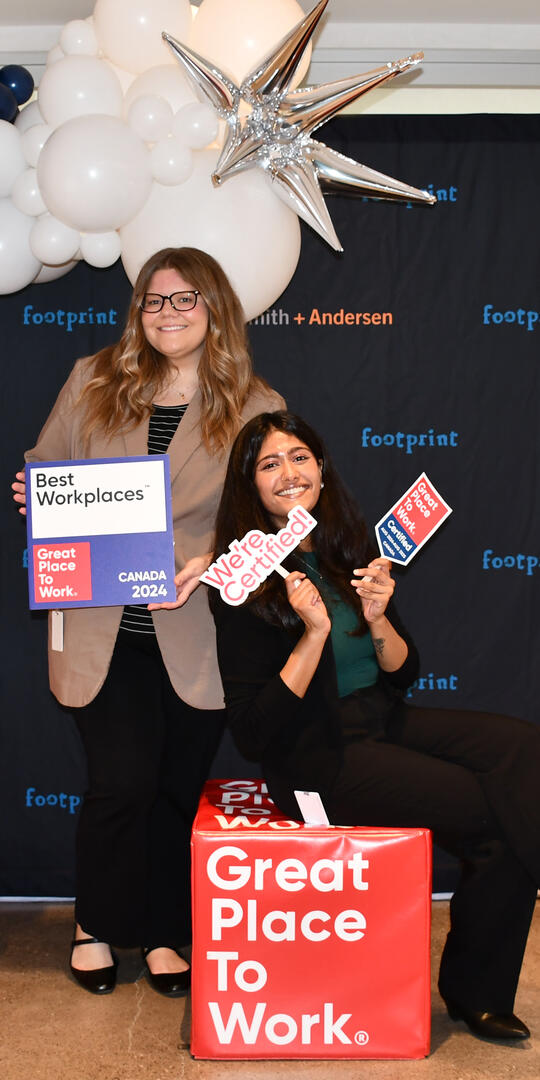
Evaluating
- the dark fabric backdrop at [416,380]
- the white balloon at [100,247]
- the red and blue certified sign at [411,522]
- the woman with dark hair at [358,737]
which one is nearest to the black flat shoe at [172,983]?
the woman with dark hair at [358,737]

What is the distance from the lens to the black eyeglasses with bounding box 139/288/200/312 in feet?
7.64

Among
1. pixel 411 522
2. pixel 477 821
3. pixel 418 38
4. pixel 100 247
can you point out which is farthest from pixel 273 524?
pixel 418 38

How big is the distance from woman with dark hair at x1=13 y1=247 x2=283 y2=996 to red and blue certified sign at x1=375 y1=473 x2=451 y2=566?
0.41 metres

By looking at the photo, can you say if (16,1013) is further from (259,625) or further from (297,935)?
(259,625)

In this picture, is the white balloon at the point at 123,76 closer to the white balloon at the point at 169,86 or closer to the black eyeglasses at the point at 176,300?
the white balloon at the point at 169,86

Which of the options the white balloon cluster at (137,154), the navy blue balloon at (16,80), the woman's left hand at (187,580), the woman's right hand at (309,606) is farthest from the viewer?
the navy blue balloon at (16,80)

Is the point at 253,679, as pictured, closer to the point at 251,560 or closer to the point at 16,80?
the point at 251,560

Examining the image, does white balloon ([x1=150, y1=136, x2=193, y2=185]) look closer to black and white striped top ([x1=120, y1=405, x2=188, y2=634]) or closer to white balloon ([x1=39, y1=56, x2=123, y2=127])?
white balloon ([x1=39, y1=56, x2=123, y2=127])

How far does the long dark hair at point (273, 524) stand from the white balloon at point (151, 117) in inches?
29.6

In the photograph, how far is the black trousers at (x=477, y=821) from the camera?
2.10 m

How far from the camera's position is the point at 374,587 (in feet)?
7.01

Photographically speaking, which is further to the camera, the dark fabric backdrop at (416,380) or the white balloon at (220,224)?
the dark fabric backdrop at (416,380)

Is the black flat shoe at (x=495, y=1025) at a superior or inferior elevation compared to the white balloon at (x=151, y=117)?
inferior

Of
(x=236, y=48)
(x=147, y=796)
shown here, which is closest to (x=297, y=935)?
(x=147, y=796)
